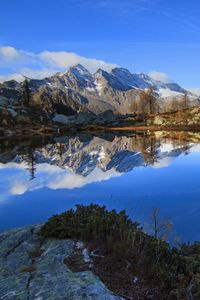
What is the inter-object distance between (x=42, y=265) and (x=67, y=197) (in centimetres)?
1952

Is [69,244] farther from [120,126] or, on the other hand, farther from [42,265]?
[120,126]

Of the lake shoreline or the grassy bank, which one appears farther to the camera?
the lake shoreline

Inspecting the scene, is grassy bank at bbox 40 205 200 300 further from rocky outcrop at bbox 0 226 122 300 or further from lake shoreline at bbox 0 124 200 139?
lake shoreline at bbox 0 124 200 139

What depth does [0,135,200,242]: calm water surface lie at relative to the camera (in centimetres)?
2328

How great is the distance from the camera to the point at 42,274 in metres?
9.33

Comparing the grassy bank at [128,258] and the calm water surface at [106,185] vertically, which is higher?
the grassy bank at [128,258]

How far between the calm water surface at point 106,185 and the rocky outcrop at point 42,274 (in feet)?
26.3

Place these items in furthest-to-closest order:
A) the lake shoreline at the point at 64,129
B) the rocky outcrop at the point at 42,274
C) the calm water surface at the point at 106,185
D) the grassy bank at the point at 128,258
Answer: the lake shoreline at the point at 64,129 → the calm water surface at the point at 106,185 → the grassy bank at the point at 128,258 → the rocky outcrop at the point at 42,274

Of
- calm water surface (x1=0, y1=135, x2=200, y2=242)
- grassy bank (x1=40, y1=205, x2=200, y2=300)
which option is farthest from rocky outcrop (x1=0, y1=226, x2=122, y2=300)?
calm water surface (x1=0, y1=135, x2=200, y2=242)

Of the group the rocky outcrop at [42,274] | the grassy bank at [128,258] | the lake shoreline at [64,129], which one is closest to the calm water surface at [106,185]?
the grassy bank at [128,258]

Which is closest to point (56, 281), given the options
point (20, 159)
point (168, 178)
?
point (168, 178)

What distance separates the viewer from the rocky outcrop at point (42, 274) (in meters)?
8.27

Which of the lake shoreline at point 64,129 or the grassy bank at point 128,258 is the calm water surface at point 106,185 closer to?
the grassy bank at point 128,258

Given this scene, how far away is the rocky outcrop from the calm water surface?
802cm
